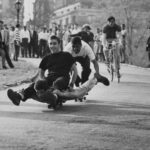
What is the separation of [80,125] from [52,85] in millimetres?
2244

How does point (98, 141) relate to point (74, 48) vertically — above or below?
below

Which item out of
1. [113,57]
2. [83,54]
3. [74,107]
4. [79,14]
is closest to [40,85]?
[74,107]

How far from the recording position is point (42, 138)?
6.78 m

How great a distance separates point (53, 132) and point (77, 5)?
10013 cm

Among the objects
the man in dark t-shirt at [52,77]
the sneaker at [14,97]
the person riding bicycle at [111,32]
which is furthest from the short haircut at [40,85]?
the person riding bicycle at [111,32]

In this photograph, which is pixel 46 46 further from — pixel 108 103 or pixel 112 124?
pixel 112 124

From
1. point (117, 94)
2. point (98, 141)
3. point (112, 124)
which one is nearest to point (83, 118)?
point (112, 124)

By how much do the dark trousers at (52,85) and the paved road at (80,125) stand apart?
26 centimetres

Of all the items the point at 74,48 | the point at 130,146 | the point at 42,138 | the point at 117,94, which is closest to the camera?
the point at 130,146

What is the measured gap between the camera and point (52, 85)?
10062mm

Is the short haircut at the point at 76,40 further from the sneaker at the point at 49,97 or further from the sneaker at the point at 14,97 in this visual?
the sneaker at the point at 14,97

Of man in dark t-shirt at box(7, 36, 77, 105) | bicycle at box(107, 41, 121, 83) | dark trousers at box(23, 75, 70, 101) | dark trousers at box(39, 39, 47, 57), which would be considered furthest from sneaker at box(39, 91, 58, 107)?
dark trousers at box(39, 39, 47, 57)

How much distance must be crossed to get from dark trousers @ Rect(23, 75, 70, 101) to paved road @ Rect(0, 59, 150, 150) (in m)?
0.26

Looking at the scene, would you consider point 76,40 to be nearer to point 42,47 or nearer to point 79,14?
point 42,47
